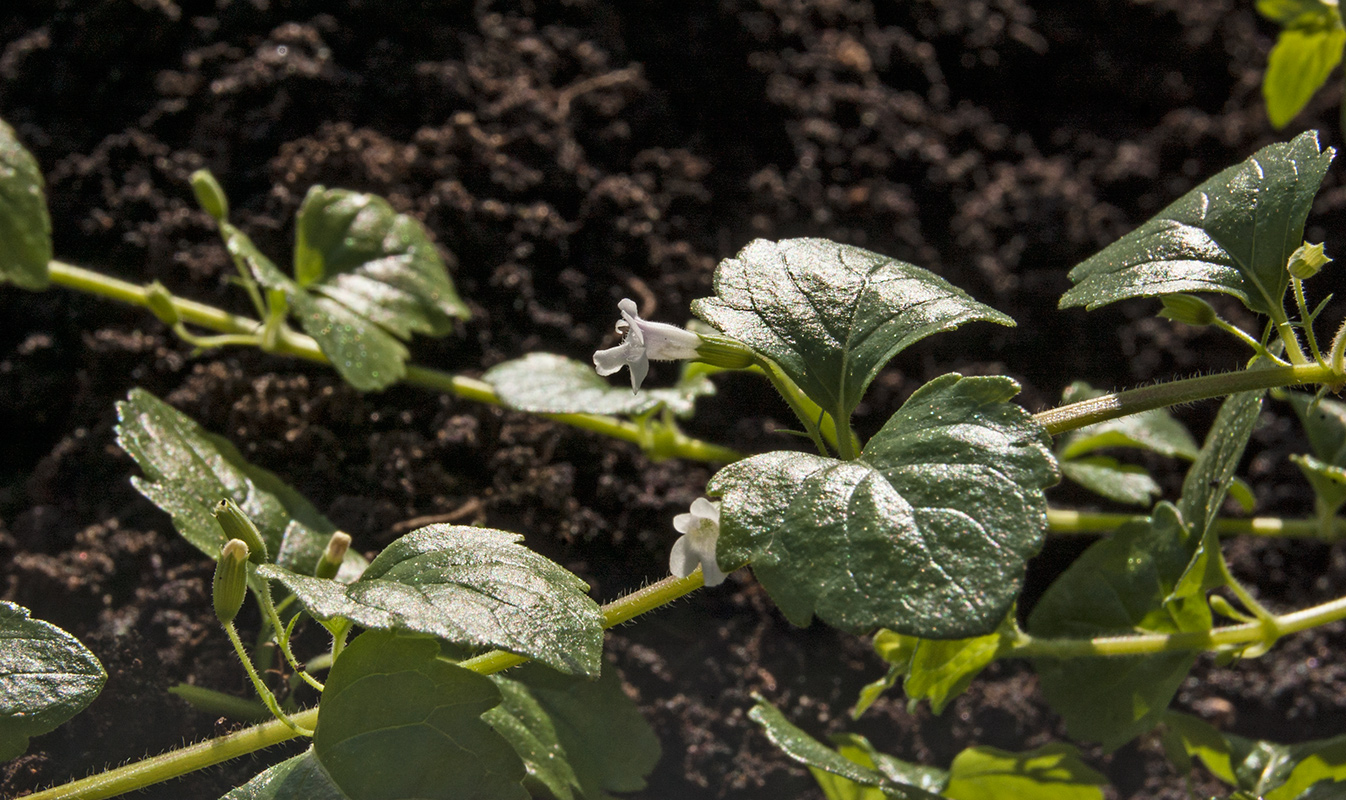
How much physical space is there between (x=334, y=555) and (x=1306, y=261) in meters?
1.08

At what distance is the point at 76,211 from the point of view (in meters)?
1.84

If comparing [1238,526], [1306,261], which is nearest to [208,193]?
[1306,261]

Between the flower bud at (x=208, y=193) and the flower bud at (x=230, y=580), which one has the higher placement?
the flower bud at (x=208, y=193)

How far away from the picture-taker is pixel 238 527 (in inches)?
40.4

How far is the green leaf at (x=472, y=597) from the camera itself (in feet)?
2.84

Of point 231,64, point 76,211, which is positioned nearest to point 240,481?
point 76,211

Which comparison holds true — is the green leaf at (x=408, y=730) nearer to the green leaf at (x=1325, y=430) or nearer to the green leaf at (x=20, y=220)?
the green leaf at (x=20, y=220)

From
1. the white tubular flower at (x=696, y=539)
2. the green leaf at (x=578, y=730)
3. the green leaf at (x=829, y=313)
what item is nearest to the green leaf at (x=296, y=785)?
the green leaf at (x=578, y=730)

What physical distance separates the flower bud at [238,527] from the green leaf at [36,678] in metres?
0.20

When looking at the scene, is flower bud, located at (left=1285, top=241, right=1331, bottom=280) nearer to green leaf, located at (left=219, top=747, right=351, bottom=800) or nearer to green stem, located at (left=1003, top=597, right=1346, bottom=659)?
green stem, located at (left=1003, top=597, right=1346, bottom=659)

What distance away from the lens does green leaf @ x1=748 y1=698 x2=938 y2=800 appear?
111 centimetres

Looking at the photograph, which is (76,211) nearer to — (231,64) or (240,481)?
A: (231,64)

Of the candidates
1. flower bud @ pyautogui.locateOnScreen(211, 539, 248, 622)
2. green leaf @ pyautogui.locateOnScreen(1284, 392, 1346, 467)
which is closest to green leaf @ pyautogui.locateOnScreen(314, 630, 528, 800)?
flower bud @ pyautogui.locateOnScreen(211, 539, 248, 622)

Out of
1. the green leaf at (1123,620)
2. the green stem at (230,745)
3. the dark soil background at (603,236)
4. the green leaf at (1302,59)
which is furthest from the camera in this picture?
the green leaf at (1302,59)
